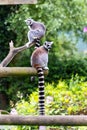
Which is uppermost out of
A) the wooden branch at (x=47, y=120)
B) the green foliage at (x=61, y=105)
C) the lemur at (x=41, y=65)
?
the green foliage at (x=61, y=105)

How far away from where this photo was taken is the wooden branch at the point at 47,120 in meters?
2.59

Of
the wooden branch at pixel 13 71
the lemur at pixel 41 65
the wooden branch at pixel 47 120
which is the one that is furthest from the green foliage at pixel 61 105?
the wooden branch at pixel 47 120

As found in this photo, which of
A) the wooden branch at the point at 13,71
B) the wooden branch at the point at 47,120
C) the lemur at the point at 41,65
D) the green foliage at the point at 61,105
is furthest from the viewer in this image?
the green foliage at the point at 61,105

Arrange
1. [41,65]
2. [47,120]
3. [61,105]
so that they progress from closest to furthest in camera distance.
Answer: [47,120], [41,65], [61,105]

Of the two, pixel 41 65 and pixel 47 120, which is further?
pixel 41 65

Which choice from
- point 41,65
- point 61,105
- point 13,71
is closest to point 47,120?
point 13,71

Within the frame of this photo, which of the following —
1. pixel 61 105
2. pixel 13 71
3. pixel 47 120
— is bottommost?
pixel 47 120

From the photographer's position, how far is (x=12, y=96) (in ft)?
37.7

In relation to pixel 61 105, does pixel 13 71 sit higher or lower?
lower

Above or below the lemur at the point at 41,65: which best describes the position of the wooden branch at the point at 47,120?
below

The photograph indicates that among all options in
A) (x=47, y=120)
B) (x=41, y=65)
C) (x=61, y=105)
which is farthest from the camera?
(x=61, y=105)

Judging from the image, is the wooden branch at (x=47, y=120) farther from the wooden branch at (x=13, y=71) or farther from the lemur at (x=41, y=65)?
the lemur at (x=41, y=65)

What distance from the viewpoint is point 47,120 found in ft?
8.53

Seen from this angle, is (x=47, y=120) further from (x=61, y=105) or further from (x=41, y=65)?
(x=61, y=105)
